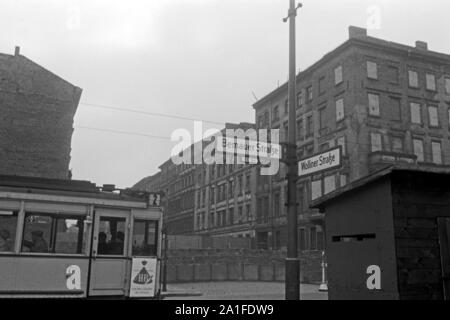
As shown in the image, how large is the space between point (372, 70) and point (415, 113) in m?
5.37

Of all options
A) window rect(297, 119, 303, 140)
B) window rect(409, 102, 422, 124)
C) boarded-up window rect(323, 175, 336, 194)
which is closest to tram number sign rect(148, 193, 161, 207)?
boarded-up window rect(323, 175, 336, 194)

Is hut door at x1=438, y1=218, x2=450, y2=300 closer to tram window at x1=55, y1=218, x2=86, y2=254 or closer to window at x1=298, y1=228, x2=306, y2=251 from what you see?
tram window at x1=55, y1=218, x2=86, y2=254

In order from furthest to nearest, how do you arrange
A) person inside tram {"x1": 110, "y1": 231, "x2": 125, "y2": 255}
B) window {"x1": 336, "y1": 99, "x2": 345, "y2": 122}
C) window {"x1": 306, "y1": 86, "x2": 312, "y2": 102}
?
window {"x1": 306, "y1": 86, "x2": 312, "y2": 102}, window {"x1": 336, "y1": 99, "x2": 345, "y2": 122}, person inside tram {"x1": 110, "y1": 231, "x2": 125, "y2": 255}

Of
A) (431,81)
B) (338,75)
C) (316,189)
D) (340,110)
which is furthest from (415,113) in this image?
(316,189)

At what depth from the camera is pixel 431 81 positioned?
40.9 meters

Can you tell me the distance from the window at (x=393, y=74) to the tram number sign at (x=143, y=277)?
32988 millimetres

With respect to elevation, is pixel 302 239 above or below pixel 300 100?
below

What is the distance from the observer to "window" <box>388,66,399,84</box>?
39088 mm

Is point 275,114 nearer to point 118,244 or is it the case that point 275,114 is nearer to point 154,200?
point 154,200

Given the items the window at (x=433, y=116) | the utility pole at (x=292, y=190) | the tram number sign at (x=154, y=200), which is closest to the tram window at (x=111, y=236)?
the tram number sign at (x=154, y=200)

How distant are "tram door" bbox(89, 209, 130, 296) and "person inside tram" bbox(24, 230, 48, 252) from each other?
→ 3.42 ft

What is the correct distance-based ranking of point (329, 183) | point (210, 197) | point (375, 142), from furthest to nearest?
1. point (210, 197)
2. point (329, 183)
3. point (375, 142)

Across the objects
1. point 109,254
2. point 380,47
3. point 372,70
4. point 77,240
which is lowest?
point 109,254
